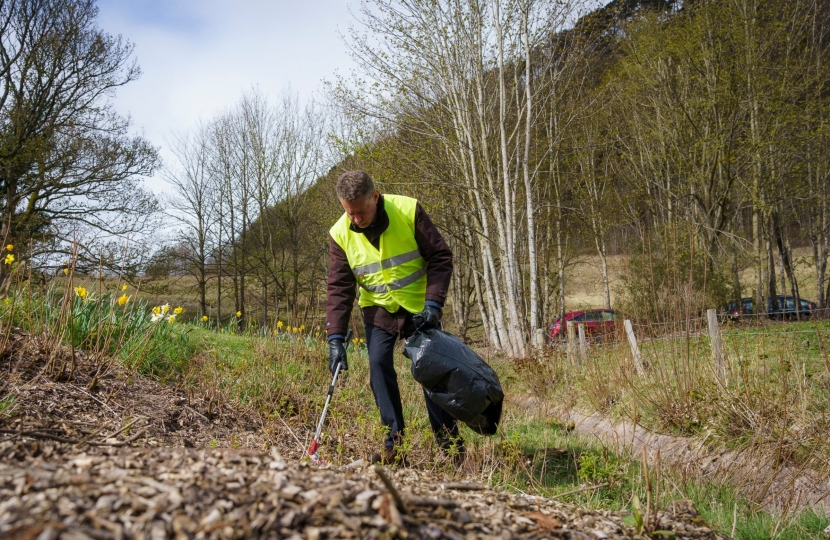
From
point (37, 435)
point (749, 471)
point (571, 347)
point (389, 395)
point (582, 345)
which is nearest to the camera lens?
point (37, 435)

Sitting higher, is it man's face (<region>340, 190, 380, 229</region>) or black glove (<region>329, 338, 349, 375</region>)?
man's face (<region>340, 190, 380, 229</region>)

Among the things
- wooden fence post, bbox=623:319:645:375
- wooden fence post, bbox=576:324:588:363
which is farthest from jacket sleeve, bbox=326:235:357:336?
wooden fence post, bbox=576:324:588:363

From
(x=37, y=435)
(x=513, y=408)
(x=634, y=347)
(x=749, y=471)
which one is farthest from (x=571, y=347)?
(x=37, y=435)

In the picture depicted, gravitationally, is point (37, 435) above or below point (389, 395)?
above

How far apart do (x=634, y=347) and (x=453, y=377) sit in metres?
2.60

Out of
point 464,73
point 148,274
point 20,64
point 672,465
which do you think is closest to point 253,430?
point 672,465

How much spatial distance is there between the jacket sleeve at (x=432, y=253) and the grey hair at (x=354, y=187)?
0.44 m

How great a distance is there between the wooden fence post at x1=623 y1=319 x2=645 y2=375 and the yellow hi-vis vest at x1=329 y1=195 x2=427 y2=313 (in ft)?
7.53

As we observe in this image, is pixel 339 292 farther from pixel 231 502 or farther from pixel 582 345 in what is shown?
pixel 582 345

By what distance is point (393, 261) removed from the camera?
3.90m

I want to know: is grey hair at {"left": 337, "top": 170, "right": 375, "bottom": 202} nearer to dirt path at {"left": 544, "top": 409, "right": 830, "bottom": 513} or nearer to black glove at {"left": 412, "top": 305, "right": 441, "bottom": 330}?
black glove at {"left": 412, "top": 305, "right": 441, "bottom": 330}

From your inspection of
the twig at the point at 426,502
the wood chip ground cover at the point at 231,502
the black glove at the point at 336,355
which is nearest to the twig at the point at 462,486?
the wood chip ground cover at the point at 231,502

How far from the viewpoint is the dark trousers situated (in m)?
3.80

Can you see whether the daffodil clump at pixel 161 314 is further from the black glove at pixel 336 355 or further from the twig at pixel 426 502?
the twig at pixel 426 502
